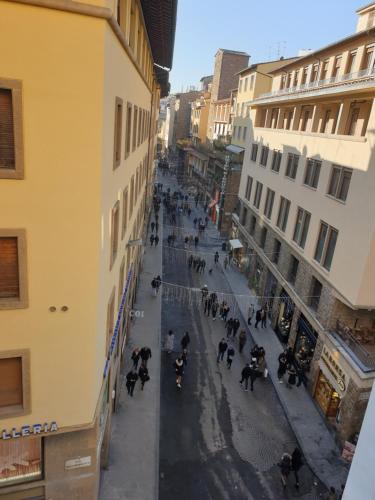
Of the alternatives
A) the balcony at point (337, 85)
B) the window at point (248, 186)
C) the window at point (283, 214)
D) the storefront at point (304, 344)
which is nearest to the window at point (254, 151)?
the window at point (248, 186)

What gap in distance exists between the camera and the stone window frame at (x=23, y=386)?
7525mm

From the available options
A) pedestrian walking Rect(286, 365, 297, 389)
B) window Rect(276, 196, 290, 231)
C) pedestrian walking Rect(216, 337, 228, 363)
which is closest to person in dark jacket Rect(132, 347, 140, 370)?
pedestrian walking Rect(216, 337, 228, 363)

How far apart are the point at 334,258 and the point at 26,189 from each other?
14.4 metres

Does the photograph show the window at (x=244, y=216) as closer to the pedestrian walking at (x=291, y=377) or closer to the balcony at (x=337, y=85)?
the balcony at (x=337, y=85)

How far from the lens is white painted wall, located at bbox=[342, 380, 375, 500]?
23.5 feet

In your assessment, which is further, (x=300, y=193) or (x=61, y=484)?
(x=300, y=193)

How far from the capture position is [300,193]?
859 inches

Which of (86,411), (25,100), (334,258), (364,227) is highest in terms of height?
(25,100)

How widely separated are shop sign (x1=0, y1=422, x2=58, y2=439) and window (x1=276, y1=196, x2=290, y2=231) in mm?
18551

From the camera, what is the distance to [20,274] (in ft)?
23.3

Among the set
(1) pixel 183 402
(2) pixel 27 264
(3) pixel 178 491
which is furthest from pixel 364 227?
(2) pixel 27 264

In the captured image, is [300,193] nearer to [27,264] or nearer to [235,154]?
[27,264]

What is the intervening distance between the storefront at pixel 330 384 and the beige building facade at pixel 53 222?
35.3 feet

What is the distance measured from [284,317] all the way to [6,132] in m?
19.9
